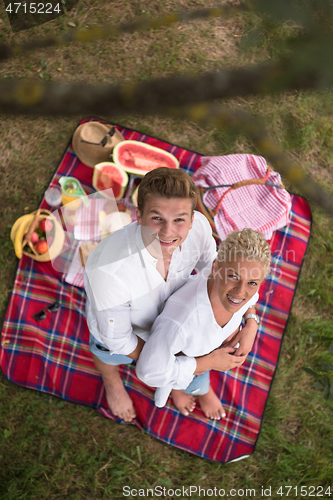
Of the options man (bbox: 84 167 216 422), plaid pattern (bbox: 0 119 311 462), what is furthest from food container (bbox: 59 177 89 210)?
man (bbox: 84 167 216 422)

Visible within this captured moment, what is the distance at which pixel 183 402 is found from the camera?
9.41 ft

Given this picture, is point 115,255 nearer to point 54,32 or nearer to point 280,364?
point 280,364

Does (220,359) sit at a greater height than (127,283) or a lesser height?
lesser

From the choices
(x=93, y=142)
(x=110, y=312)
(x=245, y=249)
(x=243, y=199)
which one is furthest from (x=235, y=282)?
(x=93, y=142)

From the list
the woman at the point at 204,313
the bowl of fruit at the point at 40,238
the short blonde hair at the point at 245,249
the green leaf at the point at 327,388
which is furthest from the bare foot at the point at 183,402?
the bowl of fruit at the point at 40,238

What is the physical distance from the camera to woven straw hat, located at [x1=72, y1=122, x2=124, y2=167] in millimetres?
3301

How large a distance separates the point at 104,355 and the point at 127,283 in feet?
2.94

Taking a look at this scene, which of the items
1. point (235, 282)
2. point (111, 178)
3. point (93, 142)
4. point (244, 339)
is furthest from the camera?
Result: point (93, 142)

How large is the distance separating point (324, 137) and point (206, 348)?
9.67 ft

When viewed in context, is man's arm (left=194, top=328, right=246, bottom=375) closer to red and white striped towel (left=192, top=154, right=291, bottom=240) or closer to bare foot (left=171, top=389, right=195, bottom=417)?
bare foot (left=171, top=389, right=195, bottom=417)

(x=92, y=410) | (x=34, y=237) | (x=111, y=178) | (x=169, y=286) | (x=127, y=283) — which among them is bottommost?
(x=92, y=410)

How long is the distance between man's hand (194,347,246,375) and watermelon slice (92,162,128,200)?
1.74 metres

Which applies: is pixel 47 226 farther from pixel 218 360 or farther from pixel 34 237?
pixel 218 360

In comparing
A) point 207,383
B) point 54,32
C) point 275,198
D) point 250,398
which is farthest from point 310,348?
point 54,32
